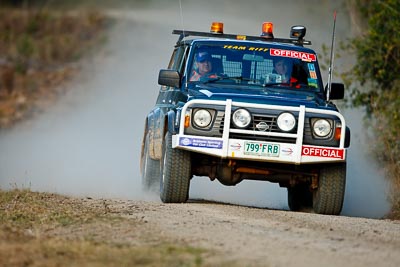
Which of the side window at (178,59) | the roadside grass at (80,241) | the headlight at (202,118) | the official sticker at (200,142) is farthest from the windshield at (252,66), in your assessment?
the roadside grass at (80,241)

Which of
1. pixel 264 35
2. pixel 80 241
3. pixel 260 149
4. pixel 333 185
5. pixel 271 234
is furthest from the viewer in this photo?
pixel 264 35

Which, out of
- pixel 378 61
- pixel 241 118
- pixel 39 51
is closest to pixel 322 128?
pixel 241 118

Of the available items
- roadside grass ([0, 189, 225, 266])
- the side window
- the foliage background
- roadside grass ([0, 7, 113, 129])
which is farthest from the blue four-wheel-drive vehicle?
roadside grass ([0, 7, 113, 129])

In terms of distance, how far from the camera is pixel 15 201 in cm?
1142

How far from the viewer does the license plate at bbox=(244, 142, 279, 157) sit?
10859 mm

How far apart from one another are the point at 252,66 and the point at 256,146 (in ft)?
5.23

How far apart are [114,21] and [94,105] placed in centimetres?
1269

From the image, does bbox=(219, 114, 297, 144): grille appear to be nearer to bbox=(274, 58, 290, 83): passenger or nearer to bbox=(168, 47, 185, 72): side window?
bbox=(274, 58, 290, 83): passenger

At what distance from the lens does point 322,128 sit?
1102 cm

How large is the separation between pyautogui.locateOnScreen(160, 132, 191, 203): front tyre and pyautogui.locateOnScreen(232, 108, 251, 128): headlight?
0.67 m

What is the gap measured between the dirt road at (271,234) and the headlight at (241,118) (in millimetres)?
884

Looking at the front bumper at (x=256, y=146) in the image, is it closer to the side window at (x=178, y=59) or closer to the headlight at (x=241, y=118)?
the headlight at (x=241, y=118)

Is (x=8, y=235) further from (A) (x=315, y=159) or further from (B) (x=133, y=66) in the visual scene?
(B) (x=133, y=66)

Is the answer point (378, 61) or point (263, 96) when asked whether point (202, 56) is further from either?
point (378, 61)
